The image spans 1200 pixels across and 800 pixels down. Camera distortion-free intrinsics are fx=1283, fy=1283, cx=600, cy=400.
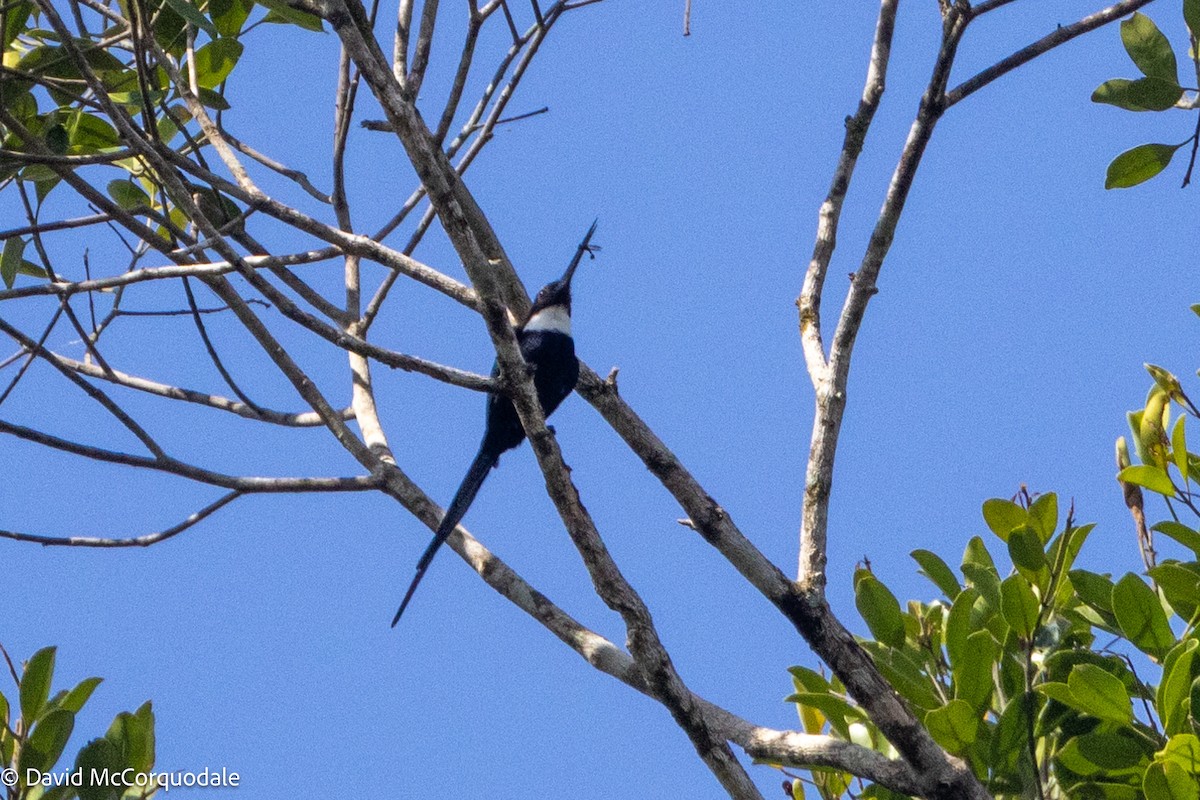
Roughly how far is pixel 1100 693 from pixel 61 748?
228cm

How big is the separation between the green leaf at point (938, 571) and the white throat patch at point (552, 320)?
2270 millimetres

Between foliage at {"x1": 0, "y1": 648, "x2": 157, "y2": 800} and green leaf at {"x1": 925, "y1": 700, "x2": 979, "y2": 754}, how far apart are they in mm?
1802

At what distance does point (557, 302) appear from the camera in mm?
5523

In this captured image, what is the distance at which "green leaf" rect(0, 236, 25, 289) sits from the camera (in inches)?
136

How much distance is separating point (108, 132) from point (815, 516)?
86.1 inches

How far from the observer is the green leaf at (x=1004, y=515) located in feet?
9.32

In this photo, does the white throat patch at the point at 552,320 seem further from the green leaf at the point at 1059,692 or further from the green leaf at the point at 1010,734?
the green leaf at the point at 1059,692

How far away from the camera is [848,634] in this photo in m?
2.70

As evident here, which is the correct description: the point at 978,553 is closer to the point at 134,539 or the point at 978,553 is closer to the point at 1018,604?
the point at 1018,604

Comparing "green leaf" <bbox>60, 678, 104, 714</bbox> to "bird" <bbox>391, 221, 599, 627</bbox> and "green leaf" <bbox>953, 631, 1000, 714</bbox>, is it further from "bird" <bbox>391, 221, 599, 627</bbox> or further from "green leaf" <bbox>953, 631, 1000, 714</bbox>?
"green leaf" <bbox>953, 631, 1000, 714</bbox>

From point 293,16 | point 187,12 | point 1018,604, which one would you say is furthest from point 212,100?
point 1018,604

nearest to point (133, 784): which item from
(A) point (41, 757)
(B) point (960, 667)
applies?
(A) point (41, 757)

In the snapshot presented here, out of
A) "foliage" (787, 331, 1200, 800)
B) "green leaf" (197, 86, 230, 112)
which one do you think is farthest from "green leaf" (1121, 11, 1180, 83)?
"green leaf" (197, 86, 230, 112)

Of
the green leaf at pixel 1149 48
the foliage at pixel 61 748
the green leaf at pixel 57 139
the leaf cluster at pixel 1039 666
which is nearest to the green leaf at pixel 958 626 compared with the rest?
the leaf cluster at pixel 1039 666
